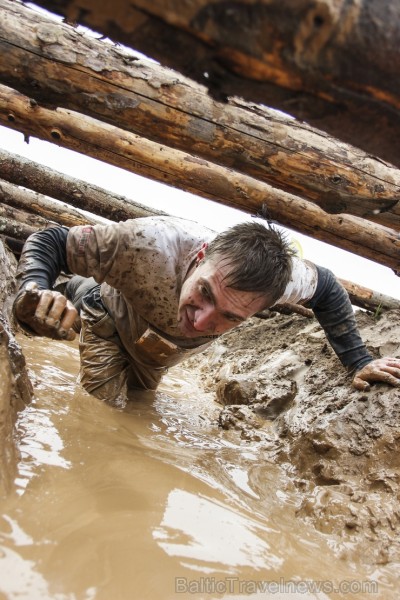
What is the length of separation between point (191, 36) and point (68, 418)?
1.79 meters

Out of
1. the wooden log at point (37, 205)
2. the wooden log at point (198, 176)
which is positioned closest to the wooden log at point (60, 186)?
the wooden log at point (37, 205)

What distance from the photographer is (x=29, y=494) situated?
138 centimetres

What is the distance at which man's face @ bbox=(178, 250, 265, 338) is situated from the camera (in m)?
2.26

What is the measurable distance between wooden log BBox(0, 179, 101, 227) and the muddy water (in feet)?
10.9

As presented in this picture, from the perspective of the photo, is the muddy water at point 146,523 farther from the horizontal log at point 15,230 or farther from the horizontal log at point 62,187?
the horizontal log at point 15,230

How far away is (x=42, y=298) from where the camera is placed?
1905mm

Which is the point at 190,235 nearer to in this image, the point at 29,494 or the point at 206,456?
the point at 206,456

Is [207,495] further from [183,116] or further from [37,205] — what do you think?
[37,205]

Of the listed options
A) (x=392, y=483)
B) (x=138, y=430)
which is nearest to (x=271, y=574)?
(x=392, y=483)

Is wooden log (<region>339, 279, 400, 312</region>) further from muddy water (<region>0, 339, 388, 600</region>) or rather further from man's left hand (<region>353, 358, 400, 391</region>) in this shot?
muddy water (<region>0, 339, 388, 600</region>)

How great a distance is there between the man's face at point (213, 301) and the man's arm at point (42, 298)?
25.1 inches

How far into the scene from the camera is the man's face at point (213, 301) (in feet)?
7.40

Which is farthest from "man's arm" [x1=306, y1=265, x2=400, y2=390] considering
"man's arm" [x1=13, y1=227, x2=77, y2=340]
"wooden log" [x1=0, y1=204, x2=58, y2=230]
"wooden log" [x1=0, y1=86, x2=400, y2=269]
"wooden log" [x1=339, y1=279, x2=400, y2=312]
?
"wooden log" [x1=0, y1=204, x2=58, y2=230]

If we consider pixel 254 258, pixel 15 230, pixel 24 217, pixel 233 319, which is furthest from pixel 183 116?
pixel 24 217
